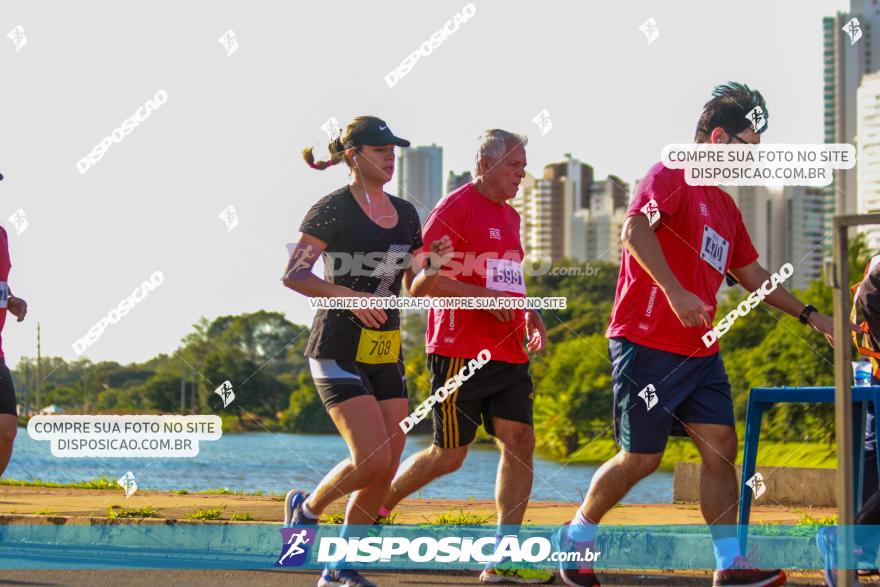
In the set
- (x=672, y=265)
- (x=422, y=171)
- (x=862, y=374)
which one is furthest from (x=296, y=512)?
(x=422, y=171)

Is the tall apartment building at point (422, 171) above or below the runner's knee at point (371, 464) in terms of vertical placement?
above

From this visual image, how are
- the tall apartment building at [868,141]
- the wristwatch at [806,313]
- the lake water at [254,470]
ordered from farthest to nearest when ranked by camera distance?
the tall apartment building at [868,141] → the lake water at [254,470] → the wristwatch at [806,313]

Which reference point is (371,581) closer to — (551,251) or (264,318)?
(264,318)

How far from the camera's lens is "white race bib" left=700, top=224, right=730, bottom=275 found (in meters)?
6.34

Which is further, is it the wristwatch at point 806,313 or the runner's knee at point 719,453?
the wristwatch at point 806,313

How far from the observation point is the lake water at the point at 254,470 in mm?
17562

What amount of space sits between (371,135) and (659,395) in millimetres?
1758

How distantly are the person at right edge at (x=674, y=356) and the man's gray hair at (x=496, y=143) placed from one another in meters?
1.21

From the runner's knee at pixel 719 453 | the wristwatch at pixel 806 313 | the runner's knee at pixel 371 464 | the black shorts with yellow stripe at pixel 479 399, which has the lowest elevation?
the runner's knee at pixel 371 464

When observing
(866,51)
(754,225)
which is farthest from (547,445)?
(866,51)

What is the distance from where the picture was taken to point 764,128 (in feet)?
21.1

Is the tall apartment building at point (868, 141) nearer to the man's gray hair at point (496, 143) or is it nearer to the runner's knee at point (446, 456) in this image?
the man's gray hair at point (496, 143)
